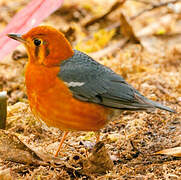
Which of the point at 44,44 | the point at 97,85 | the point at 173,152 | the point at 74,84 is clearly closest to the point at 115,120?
the point at 97,85

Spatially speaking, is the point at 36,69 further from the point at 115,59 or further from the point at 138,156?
the point at 115,59

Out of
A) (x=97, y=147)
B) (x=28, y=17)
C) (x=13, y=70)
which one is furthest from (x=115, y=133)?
(x=13, y=70)

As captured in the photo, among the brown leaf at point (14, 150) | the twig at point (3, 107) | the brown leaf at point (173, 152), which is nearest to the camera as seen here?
the brown leaf at point (14, 150)

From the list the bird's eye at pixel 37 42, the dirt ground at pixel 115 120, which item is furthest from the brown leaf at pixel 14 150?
the bird's eye at pixel 37 42

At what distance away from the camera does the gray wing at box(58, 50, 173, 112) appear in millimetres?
3885

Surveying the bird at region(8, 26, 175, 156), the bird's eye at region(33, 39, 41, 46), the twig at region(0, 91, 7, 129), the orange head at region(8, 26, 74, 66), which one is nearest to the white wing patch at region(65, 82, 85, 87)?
the bird at region(8, 26, 175, 156)

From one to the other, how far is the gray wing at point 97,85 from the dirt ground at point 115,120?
475 mm

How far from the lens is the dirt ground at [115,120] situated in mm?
3697

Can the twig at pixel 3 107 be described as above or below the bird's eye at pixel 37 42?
below

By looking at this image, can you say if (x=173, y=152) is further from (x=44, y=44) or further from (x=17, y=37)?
(x=17, y=37)

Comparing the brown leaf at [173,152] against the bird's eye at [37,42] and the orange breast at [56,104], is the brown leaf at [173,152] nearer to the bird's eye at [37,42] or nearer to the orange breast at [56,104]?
the orange breast at [56,104]

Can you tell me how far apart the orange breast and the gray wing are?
0.08 m

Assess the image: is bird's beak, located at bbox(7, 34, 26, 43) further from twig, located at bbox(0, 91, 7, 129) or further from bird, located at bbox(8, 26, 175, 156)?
twig, located at bbox(0, 91, 7, 129)

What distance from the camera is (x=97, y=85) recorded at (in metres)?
4.08
